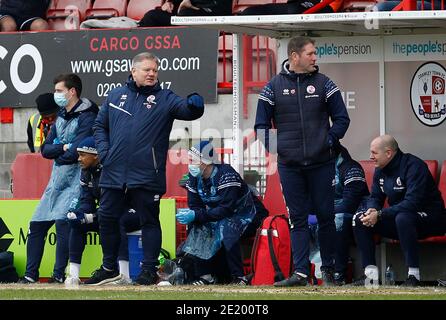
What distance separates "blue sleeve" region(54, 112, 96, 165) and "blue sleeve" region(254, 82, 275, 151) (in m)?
2.18

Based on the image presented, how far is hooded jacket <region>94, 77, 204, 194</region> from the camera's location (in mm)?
12382

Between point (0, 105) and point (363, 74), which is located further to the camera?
point (0, 105)

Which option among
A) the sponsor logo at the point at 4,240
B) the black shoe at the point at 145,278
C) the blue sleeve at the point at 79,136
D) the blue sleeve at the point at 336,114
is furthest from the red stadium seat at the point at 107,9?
the blue sleeve at the point at 336,114

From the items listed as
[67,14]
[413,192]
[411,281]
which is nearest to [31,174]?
[67,14]

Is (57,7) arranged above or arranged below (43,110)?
above

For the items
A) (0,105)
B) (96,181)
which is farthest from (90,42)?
(96,181)

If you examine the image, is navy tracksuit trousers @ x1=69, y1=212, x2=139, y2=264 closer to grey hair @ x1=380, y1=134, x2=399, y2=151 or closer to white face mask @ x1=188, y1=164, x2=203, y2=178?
white face mask @ x1=188, y1=164, x2=203, y2=178

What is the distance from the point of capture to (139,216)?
1255 cm

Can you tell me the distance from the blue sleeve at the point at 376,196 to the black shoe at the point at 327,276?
966 millimetres

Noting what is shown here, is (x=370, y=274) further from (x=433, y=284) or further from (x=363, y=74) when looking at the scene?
(x=363, y=74)

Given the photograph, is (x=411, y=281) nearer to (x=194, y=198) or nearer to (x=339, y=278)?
(x=339, y=278)

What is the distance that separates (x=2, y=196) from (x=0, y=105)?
43.5 inches

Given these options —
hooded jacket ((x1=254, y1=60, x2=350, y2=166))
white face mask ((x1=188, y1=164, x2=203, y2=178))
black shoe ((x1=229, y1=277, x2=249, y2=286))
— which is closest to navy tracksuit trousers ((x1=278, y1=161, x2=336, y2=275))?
hooded jacket ((x1=254, y1=60, x2=350, y2=166))

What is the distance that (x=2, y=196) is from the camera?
17344 millimetres
